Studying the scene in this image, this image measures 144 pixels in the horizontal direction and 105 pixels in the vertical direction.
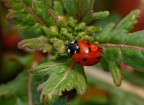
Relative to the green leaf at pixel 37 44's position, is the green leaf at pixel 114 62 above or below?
below

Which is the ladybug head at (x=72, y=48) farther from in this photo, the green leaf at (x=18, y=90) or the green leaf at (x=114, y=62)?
the green leaf at (x=18, y=90)

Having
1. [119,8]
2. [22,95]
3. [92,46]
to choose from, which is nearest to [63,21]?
[92,46]

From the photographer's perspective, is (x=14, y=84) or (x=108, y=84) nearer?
(x=14, y=84)

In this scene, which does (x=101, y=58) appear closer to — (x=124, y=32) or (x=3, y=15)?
(x=124, y=32)

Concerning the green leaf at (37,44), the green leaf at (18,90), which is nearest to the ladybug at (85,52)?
the green leaf at (37,44)

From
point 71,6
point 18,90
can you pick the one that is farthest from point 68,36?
point 18,90

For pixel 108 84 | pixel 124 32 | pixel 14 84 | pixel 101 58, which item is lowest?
pixel 108 84

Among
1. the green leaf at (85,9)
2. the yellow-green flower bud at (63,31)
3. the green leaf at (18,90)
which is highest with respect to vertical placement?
the green leaf at (85,9)

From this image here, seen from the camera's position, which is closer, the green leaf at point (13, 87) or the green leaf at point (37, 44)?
the green leaf at point (37, 44)
